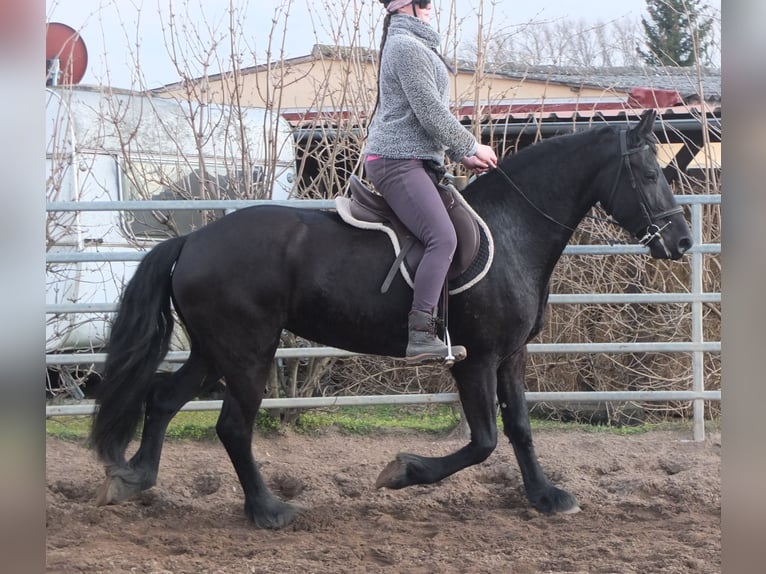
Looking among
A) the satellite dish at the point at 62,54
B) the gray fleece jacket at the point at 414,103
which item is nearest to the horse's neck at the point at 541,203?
the gray fleece jacket at the point at 414,103

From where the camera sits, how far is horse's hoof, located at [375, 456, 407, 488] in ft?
14.6

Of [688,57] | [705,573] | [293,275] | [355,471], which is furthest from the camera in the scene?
[688,57]

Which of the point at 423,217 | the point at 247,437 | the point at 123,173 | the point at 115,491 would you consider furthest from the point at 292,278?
the point at 123,173

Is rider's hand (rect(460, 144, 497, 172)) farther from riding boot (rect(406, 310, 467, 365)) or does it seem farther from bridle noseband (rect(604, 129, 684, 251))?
riding boot (rect(406, 310, 467, 365))

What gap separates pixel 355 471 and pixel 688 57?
2707cm

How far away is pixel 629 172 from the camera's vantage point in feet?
14.9

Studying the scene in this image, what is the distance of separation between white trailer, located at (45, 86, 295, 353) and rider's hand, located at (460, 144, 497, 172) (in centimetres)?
238

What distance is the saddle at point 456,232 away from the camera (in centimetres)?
434

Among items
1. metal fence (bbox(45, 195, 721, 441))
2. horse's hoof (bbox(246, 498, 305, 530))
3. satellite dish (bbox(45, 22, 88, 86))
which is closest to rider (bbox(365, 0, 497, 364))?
horse's hoof (bbox(246, 498, 305, 530))

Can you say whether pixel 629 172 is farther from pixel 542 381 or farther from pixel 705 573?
pixel 542 381

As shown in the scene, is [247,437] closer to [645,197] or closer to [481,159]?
[481,159]

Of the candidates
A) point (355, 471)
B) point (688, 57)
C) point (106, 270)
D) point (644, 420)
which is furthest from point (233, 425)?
point (688, 57)

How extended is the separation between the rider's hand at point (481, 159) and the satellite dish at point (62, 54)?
163 inches
